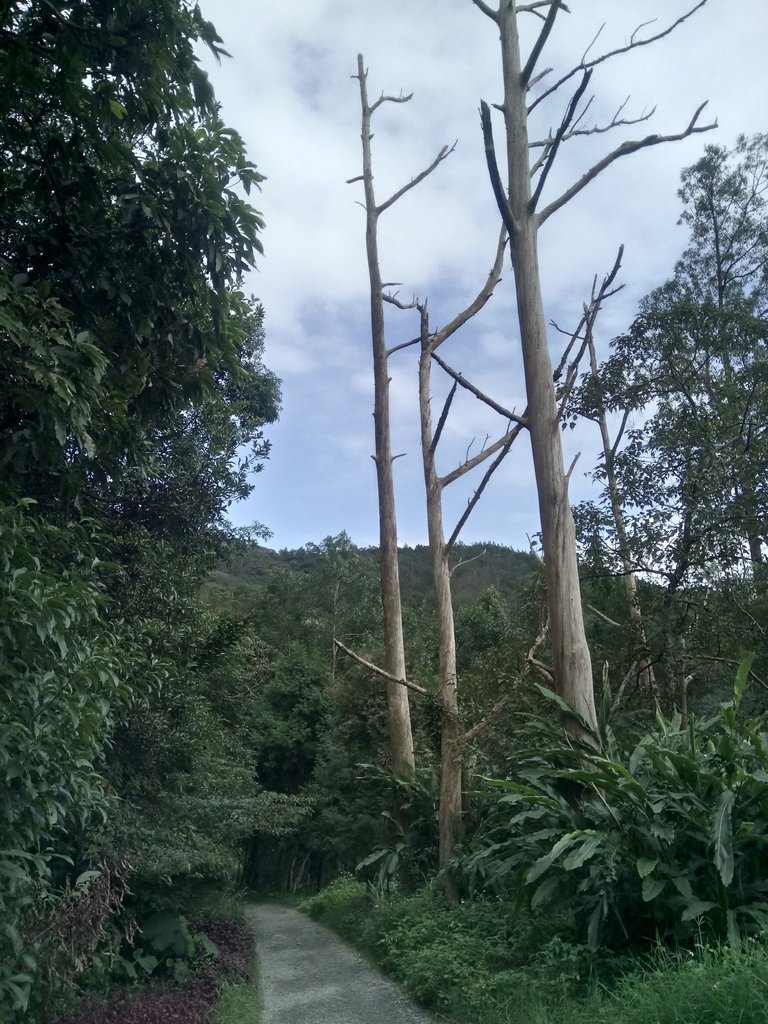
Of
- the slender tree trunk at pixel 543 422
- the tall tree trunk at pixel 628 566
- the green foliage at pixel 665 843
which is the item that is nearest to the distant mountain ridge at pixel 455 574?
the tall tree trunk at pixel 628 566

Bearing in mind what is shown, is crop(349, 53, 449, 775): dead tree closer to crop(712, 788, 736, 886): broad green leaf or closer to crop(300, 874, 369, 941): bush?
crop(300, 874, 369, 941): bush

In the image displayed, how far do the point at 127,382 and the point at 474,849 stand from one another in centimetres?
691

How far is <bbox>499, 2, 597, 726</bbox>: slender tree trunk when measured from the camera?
791 cm

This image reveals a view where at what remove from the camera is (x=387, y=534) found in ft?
46.9

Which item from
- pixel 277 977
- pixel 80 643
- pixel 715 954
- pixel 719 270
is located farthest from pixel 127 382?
pixel 719 270

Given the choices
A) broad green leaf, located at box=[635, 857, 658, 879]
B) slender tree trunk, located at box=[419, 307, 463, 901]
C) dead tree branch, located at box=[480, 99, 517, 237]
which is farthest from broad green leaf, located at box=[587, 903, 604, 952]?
dead tree branch, located at box=[480, 99, 517, 237]

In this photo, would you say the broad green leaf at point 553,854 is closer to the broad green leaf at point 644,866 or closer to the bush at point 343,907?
the broad green leaf at point 644,866

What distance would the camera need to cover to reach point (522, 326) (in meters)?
8.72

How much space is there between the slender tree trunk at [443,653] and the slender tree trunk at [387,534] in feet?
3.95

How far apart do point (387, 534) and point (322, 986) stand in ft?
22.0

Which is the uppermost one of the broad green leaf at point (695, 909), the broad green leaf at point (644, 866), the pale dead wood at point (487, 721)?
Answer: the pale dead wood at point (487, 721)

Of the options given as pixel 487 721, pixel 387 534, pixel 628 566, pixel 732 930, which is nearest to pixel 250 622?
pixel 387 534

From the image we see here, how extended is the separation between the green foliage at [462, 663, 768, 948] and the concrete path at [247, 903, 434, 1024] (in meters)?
2.18

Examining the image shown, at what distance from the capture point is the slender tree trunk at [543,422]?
7914mm
